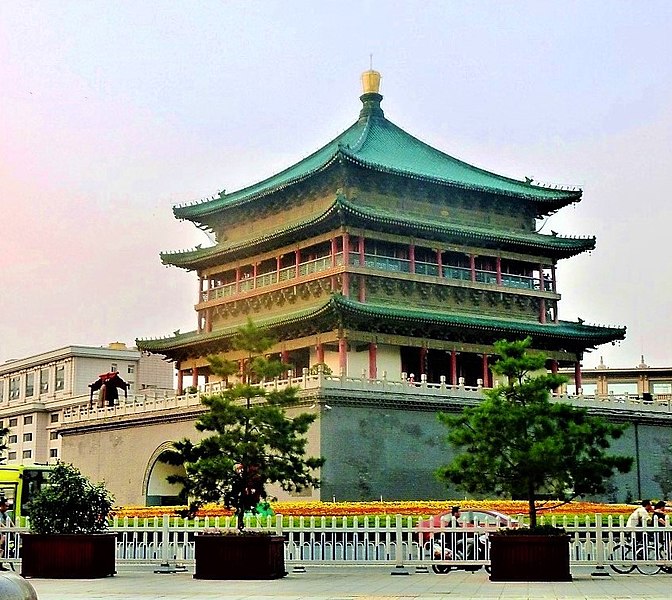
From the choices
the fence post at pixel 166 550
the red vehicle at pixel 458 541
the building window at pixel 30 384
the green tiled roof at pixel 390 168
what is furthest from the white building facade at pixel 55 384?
the red vehicle at pixel 458 541

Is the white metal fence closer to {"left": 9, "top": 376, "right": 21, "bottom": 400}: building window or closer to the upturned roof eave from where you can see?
the upturned roof eave

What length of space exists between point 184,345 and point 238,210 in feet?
21.5

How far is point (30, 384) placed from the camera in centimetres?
8425

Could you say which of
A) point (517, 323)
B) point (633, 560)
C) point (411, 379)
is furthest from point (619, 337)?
point (633, 560)

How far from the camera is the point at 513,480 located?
79.3 ft

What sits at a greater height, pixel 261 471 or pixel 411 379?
pixel 411 379

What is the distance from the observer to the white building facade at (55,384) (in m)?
78.8

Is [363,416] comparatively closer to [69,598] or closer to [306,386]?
[306,386]

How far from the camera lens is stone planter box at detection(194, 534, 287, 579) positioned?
2264 centimetres

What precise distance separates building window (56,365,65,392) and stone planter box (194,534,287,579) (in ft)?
195

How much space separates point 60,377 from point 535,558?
206 feet

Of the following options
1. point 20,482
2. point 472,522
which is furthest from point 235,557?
point 20,482

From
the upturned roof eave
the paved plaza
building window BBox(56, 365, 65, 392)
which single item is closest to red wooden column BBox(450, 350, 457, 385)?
the upturned roof eave

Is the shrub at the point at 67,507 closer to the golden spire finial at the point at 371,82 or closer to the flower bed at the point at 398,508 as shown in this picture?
the flower bed at the point at 398,508
